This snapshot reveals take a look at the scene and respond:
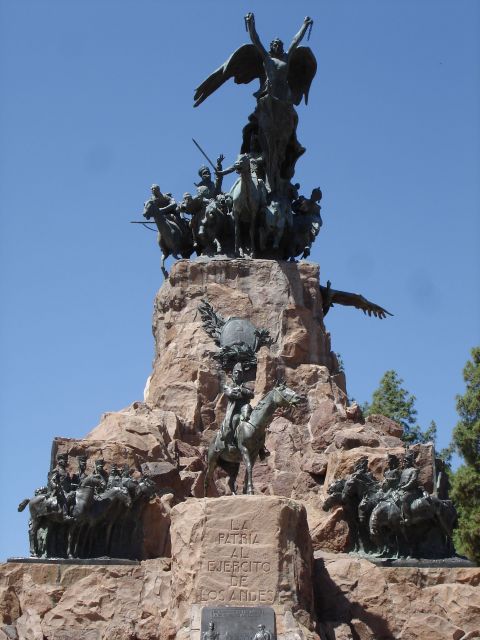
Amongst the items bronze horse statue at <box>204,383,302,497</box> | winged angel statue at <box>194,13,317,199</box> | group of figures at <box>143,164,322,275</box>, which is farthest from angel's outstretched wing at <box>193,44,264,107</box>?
bronze horse statue at <box>204,383,302,497</box>

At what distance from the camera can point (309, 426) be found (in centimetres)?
2511

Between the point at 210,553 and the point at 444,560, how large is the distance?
16.3 feet

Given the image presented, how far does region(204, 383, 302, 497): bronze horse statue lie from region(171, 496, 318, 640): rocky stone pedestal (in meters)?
1.45

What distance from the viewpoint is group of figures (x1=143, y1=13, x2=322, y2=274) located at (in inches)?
1148

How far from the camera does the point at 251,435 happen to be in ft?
66.0

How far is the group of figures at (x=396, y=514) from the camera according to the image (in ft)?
68.6

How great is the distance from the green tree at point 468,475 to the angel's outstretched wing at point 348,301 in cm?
424

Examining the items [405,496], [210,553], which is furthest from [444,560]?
[210,553]

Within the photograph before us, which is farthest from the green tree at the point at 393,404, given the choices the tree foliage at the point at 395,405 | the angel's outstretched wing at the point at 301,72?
the angel's outstretched wing at the point at 301,72

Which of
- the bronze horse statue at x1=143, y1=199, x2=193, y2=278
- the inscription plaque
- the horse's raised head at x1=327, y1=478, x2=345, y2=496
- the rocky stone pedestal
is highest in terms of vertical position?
the bronze horse statue at x1=143, y1=199, x2=193, y2=278

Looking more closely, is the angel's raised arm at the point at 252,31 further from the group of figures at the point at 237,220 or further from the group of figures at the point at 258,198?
the group of figures at the point at 237,220

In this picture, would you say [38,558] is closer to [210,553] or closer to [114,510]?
[114,510]

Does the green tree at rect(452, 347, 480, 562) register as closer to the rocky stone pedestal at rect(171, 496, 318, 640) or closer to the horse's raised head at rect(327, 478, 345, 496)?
the horse's raised head at rect(327, 478, 345, 496)

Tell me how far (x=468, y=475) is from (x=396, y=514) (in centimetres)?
1317
